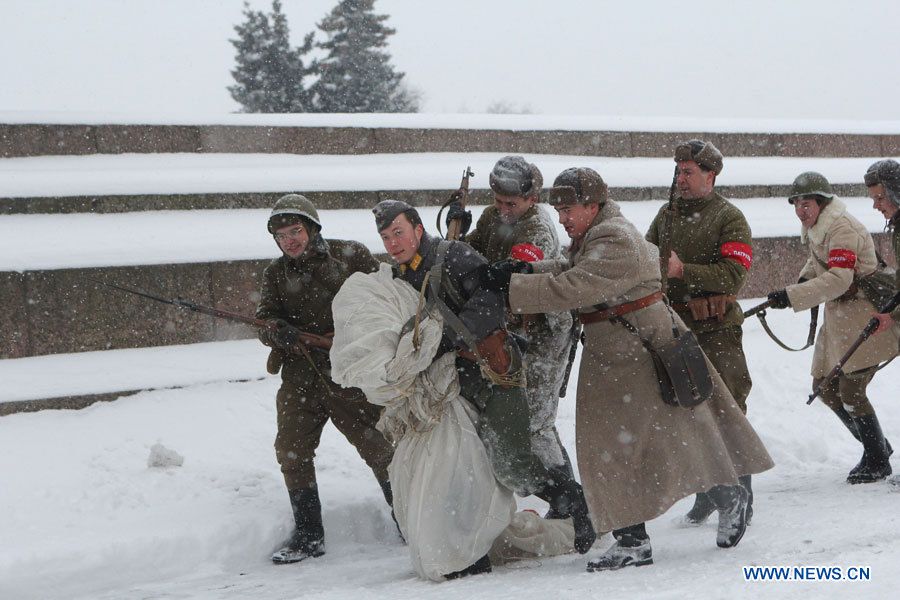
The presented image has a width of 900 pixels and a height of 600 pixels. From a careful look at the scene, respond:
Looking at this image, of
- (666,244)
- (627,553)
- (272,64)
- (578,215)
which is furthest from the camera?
(272,64)

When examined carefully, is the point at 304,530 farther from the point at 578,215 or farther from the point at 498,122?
the point at 498,122

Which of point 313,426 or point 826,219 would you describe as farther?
point 826,219

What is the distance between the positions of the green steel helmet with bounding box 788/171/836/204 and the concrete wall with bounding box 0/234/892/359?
3.59 metres

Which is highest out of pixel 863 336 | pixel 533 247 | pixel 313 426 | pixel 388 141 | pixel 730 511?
pixel 388 141

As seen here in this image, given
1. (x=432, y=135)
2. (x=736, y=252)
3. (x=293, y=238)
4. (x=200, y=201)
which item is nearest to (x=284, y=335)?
(x=293, y=238)

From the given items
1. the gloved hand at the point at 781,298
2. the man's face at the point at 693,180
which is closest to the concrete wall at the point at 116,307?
the man's face at the point at 693,180

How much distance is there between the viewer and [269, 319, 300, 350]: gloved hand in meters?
4.88

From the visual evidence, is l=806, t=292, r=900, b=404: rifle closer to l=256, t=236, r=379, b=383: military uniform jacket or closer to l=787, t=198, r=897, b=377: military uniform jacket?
l=787, t=198, r=897, b=377: military uniform jacket

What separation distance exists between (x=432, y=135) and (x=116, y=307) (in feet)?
12.6

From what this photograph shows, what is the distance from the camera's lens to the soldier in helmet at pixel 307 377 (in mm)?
4941

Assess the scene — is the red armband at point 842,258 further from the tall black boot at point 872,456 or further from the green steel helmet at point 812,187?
the tall black boot at point 872,456

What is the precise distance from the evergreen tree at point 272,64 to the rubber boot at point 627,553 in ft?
77.6

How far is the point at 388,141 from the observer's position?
9281mm

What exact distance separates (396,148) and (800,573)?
6.52m
